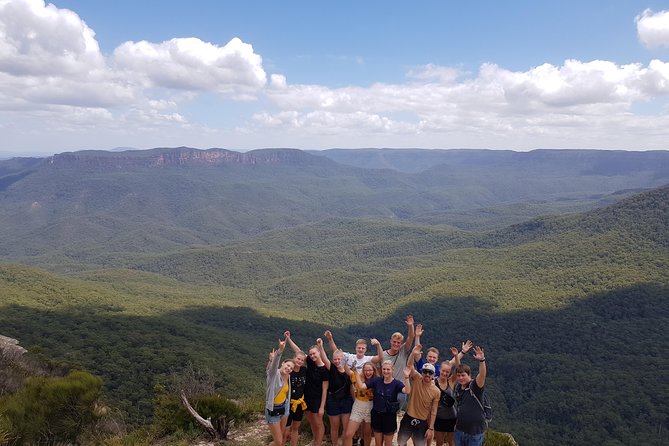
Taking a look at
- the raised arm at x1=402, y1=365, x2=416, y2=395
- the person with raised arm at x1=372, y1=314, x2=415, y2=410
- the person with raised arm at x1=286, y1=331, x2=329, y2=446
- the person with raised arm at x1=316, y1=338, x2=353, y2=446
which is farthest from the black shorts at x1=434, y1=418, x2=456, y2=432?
the person with raised arm at x1=286, y1=331, x2=329, y2=446

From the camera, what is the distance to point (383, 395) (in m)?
9.46

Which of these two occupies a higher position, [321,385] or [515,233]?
[321,385]

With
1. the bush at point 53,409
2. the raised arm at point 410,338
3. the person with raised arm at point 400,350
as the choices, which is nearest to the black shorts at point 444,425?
the person with raised arm at point 400,350

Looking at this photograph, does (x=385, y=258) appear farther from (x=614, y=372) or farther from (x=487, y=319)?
(x=614, y=372)

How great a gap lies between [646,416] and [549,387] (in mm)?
10982

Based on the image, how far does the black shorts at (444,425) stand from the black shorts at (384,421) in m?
1.03

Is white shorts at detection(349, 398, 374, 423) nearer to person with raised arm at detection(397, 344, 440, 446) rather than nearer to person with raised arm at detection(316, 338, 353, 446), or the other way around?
person with raised arm at detection(316, 338, 353, 446)

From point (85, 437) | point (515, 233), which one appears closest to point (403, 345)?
point (85, 437)

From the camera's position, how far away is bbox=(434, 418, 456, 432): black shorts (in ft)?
32.2

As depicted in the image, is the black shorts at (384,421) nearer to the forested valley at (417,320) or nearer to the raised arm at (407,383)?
the raised arm at (407,383)

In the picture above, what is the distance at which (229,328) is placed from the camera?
7012 cm

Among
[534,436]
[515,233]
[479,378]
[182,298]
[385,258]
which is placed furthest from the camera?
[385,258]

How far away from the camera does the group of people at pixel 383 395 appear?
9.36 m

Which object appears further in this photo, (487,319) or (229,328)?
(487,319)
